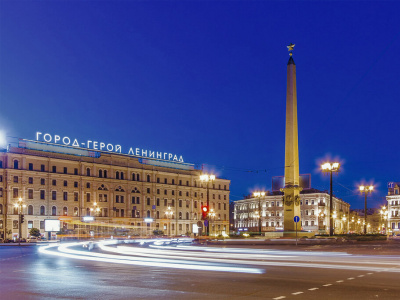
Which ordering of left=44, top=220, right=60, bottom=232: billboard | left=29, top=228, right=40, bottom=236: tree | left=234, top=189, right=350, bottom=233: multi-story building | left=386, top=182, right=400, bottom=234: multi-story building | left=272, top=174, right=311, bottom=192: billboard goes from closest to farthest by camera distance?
left=272, top=174, right=311, bottom=192: billboard
left=44, top=220, right=60, bottom=232: billboard
left=29, top=228, right=40, bottom=236: tree
left=234, top=189, right=350, bottom=233: multi-story building
left=386, top=182, right=400, bottom=234: multi-story building

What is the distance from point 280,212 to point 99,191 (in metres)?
62.9

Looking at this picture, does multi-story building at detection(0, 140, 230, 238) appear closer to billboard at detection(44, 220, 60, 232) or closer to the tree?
billboard at detection(44, 220, 60, 232)

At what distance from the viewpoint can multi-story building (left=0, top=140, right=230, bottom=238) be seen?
274 ft

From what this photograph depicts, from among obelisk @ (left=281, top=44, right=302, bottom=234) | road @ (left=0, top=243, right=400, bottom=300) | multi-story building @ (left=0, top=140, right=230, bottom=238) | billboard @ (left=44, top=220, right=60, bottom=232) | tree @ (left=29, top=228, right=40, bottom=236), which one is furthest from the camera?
multi-story building @ (left=0, top=140, right=230, bottom=238)

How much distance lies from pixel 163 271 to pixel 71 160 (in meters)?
76.7

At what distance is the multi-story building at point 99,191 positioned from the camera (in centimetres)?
8352

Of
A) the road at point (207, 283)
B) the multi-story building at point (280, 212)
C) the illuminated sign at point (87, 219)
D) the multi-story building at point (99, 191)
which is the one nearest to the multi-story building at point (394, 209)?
the multi-story building at point (280, 212)

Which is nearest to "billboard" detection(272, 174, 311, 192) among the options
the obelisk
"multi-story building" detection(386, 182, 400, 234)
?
the obelisk

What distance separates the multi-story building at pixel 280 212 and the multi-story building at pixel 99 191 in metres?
24.2

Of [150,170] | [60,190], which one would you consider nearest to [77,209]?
[60,190]

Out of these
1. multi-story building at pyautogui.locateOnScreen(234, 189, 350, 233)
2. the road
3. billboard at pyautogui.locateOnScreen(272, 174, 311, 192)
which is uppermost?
billboard at pyautogui.locateOnScreen(272, 174, 311, 192)

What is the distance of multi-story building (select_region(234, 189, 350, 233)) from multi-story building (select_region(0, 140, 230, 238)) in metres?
24.2

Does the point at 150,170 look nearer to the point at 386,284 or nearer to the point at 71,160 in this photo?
the point at 71,160

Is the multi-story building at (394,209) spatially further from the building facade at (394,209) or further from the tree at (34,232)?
the tree at (34,232)
